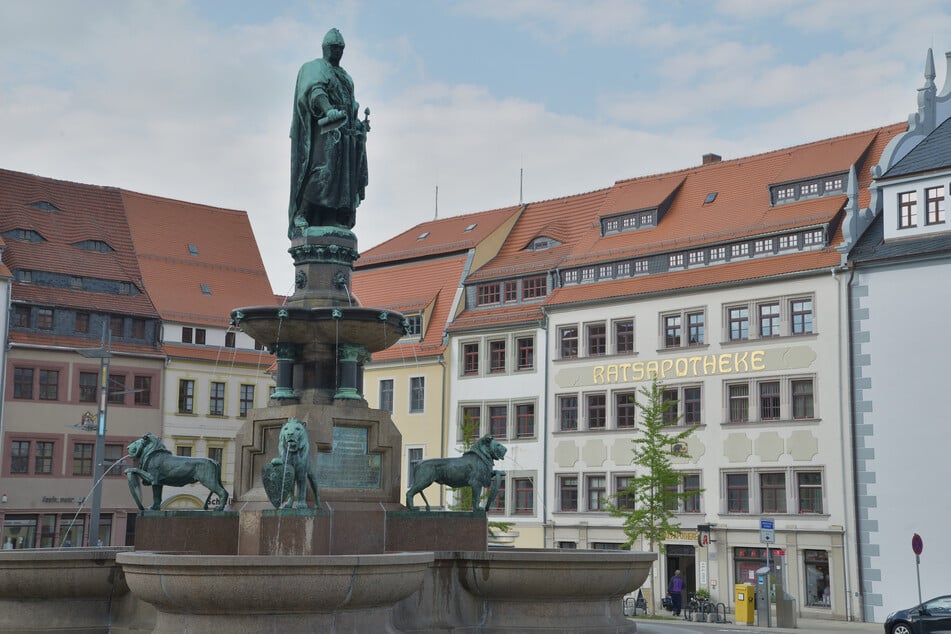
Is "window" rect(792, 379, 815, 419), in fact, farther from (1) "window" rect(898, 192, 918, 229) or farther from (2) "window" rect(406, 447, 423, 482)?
(2) "window" rect(406, 447, 423, 482)

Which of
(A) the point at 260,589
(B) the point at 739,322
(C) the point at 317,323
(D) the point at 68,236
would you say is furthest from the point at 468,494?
(A) the point at 260,589

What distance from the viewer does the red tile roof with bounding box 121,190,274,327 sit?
55.5 meters

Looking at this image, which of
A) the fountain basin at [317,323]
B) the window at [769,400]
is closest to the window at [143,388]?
the window at [769,400]

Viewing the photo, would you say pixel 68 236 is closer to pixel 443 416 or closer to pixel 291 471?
pixel 443 416

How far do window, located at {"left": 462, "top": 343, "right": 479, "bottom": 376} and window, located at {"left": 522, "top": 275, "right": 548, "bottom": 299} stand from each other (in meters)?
2.70

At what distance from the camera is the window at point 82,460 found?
50.5 metres

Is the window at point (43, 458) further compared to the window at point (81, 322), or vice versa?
the window at point (81, 322)

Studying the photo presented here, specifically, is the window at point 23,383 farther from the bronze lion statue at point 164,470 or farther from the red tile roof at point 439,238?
the bronze lion statue at point 164,470

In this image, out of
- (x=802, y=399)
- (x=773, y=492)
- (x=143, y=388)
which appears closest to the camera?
(x=802, y=399)

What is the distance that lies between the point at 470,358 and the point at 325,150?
3273 cm

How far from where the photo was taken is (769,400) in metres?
39.0

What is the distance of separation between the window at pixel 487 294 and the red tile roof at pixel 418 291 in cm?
106

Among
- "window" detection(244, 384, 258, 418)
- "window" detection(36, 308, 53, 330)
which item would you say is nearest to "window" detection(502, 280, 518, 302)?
"window" detection(244, 384, 258, 418)

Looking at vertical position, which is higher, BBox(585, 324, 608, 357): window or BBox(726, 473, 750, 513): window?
BBox(585, 324, 608, 357): window
